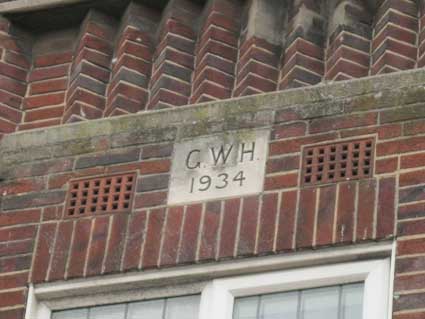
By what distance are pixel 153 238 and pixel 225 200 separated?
409 mm

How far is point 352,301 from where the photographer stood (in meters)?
12.4

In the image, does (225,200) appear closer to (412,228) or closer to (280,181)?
(280,181)

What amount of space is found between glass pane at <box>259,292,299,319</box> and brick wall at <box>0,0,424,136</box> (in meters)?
1.30

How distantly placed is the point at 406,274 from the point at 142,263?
1404 millimetres

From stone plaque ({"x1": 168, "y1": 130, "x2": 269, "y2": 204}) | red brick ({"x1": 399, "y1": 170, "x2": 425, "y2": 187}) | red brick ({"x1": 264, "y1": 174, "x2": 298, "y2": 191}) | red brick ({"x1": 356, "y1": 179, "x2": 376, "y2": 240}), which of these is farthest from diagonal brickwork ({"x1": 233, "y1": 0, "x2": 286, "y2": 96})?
red brick ({"x1": 399, "y1": 170, "x2": 425, "y2": 187})

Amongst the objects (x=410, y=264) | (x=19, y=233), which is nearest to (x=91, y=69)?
(x=19, y=233)

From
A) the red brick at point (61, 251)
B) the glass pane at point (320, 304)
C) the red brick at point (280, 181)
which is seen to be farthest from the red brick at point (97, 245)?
the glass pane at point (320, 304)

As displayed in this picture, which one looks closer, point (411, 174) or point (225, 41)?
point (411, 174)

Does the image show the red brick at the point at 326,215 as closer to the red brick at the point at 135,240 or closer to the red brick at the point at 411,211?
the red brick at the point at 411,211

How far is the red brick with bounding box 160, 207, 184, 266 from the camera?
12.8 m

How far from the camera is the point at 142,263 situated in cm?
1287

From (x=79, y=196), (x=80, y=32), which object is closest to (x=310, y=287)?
(x=79, y=196)

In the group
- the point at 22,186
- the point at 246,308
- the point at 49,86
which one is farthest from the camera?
the point at 49,86

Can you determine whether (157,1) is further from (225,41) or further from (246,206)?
(246,206)
